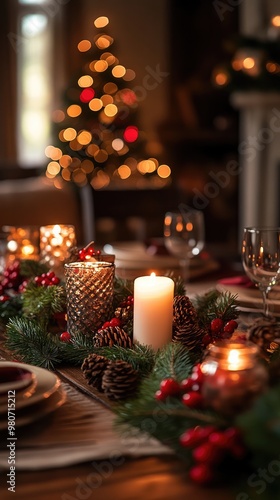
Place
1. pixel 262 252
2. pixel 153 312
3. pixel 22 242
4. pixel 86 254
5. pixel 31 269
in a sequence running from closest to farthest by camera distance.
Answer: pixel 153 312, pixel 262 252, pixel 86 254, pixel 31 269, pixel 22 242

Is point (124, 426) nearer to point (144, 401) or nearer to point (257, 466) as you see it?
point (144, 401)

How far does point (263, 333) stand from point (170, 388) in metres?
0.15

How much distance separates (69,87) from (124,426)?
15.9 ft

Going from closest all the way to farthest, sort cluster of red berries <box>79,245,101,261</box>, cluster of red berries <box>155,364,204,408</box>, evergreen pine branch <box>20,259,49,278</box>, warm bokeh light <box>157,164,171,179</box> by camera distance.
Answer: cluster of red berries <box>155,364,204,408</box> → cluster of red berries <box>79,245,101,261</box> → evergreen pine branch <box>20,259,49,278</box> → warm bokeh light <box>157,164,171,179</box>

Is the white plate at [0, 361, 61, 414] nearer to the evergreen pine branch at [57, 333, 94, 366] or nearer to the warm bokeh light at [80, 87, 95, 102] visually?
the evergreen pine branch at [57, 333, 94, 366]

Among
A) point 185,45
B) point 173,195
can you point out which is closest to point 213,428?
point 173,195

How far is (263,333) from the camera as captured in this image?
2.68 feet

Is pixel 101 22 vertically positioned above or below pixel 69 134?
above

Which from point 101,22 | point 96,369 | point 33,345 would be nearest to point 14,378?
point 96,369

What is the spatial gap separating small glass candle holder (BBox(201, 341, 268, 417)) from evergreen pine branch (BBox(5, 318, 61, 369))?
0.36 m

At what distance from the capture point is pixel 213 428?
25.0 inches

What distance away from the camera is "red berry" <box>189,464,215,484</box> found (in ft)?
2.03

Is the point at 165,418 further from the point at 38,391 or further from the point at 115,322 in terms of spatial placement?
the point at 115,322

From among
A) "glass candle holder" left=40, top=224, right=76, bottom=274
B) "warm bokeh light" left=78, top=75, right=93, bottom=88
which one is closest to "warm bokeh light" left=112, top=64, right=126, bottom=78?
"warm bokeh light" left=78, top=75, right=93, bottom=88
